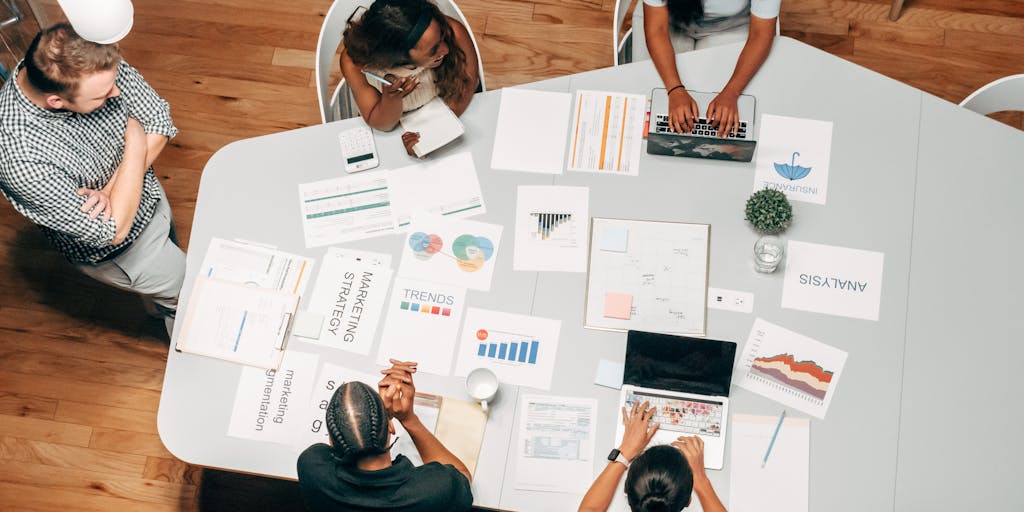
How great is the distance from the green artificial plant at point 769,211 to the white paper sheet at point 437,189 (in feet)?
2.49

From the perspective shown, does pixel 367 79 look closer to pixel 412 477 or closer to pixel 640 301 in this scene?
pixel 640 301

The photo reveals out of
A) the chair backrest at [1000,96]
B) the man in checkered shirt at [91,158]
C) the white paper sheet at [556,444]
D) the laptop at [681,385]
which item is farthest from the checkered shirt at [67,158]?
the chair backrest at [1000,96]

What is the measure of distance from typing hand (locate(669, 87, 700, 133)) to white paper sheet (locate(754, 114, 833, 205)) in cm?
21

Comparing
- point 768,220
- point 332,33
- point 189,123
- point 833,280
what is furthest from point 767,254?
point 189,123

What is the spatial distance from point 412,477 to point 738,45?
1.62 m

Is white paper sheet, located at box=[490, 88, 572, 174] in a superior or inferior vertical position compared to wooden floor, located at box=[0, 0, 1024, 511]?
superior

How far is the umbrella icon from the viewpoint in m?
2.36

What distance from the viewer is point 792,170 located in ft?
7.77

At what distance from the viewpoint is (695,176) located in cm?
238

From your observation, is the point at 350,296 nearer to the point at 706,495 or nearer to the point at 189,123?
the point at 706,495

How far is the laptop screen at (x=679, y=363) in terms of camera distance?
2070 millimetres

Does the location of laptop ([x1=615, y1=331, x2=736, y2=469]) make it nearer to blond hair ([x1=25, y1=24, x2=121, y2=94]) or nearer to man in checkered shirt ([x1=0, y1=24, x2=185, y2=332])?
man in checkered shirt ([x1=0, y1=24, x2=185, y2=332])

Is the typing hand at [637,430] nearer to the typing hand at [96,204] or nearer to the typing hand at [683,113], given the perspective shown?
the typing hand at [683,113]

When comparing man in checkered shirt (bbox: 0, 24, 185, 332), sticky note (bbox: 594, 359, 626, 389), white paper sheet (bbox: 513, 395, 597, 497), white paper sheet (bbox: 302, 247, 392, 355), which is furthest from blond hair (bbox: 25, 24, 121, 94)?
sticky note (bbox: 594, 359, 626, 389)
